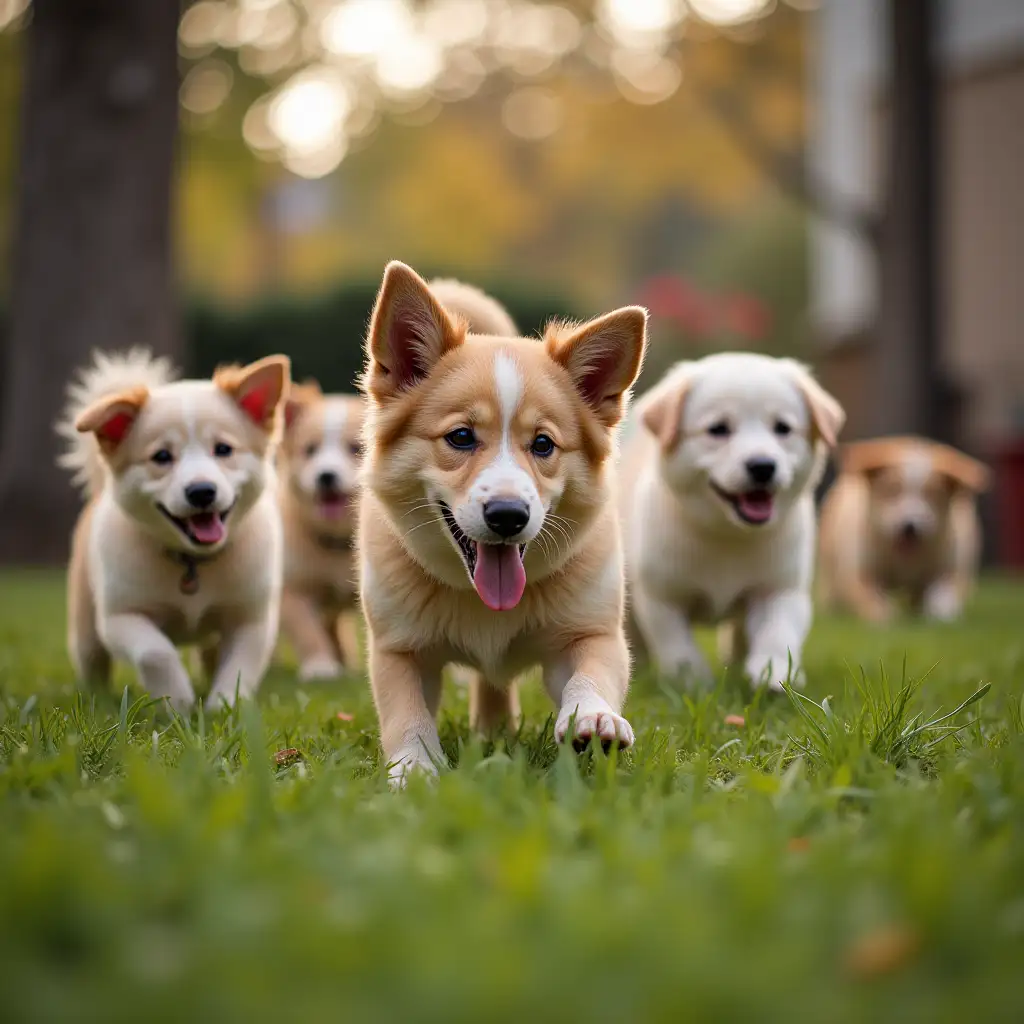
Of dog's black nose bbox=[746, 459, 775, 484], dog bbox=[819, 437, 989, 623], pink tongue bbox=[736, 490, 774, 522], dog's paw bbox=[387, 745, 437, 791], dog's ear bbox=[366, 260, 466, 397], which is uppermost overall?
dog's ear bbox=[366, 260, 466, 397]

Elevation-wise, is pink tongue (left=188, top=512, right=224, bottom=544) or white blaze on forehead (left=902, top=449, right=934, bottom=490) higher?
pink tongue (left=188, top=512, right=224, bottom=544)

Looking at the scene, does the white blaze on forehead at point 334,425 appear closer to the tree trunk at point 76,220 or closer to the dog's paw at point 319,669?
the dog's paw at point 319,669

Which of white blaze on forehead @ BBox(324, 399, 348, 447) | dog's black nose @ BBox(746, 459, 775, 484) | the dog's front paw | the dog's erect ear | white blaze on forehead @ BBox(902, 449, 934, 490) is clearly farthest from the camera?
white blaze on forehead @ BBox(902, 449, 934, 490)

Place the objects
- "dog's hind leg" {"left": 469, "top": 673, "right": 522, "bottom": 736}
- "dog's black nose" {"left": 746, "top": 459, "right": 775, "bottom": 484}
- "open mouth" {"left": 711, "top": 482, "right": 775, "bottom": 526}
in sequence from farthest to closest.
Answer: "open mouth" {"left": 711, "top": 482, "right": 775, "bottom": 526} < "dog's black nose" {"left": 746, "top": 459, "right": 775, "bottom": 484} < "dog's hind leg" {"left": 469, "top": 673, "right": 522, "bottom": 736}

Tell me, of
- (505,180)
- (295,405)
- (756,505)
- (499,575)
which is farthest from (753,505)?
(505,180)

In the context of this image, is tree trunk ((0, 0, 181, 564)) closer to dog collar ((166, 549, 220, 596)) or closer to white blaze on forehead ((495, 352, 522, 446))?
dog collar ((166, 549, 220, 596))

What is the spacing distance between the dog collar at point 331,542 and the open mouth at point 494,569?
282 centimetres

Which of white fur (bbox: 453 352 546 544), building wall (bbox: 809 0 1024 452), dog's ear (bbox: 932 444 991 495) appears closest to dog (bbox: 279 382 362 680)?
white fur (bbox: 453 352 546 544)

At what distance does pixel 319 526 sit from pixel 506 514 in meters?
3.07

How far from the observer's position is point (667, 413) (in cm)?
475

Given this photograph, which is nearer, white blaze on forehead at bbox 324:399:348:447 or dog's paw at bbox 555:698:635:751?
dog's paw at bbox 555:698:635:751

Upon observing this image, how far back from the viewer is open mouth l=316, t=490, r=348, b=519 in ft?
18.7

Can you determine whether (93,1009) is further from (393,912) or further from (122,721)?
(122,721)

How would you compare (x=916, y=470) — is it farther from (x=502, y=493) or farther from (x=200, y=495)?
(x=502, y=493)
